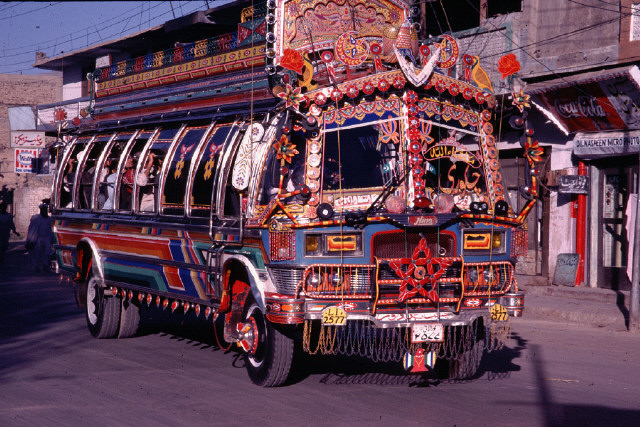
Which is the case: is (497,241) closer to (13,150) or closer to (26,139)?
(26,139)

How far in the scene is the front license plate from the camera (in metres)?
7.30

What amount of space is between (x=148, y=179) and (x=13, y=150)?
39.1m

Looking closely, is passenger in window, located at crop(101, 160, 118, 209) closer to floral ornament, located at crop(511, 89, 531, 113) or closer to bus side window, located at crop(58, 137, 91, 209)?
bus side window, located at crop(58, 137, 91, 209)

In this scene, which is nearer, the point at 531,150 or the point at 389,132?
the point at 389,132

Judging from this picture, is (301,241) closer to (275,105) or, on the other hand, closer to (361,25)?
(275,105)

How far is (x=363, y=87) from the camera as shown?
747cm

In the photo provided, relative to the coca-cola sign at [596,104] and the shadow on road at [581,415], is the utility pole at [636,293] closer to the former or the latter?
the coca-cola sign at [596,104]

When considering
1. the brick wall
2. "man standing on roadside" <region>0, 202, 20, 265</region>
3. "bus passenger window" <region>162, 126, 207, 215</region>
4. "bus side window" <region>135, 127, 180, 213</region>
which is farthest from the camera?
the brick wall

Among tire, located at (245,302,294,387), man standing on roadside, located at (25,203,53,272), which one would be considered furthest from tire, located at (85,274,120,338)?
man standing on roadside, located at (25,203,53,272)

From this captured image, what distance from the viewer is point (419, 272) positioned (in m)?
7.23

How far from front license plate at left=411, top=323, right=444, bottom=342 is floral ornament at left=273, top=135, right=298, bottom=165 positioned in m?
1.78

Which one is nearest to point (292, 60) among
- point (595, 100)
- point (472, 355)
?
point (472, 355)

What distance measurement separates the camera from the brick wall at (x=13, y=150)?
144 feet

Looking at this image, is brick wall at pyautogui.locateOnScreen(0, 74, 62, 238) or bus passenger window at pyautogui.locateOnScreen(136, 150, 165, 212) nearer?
bus passenger window at pyautogui.locateOnScreen(136, 150, 165, 212)
